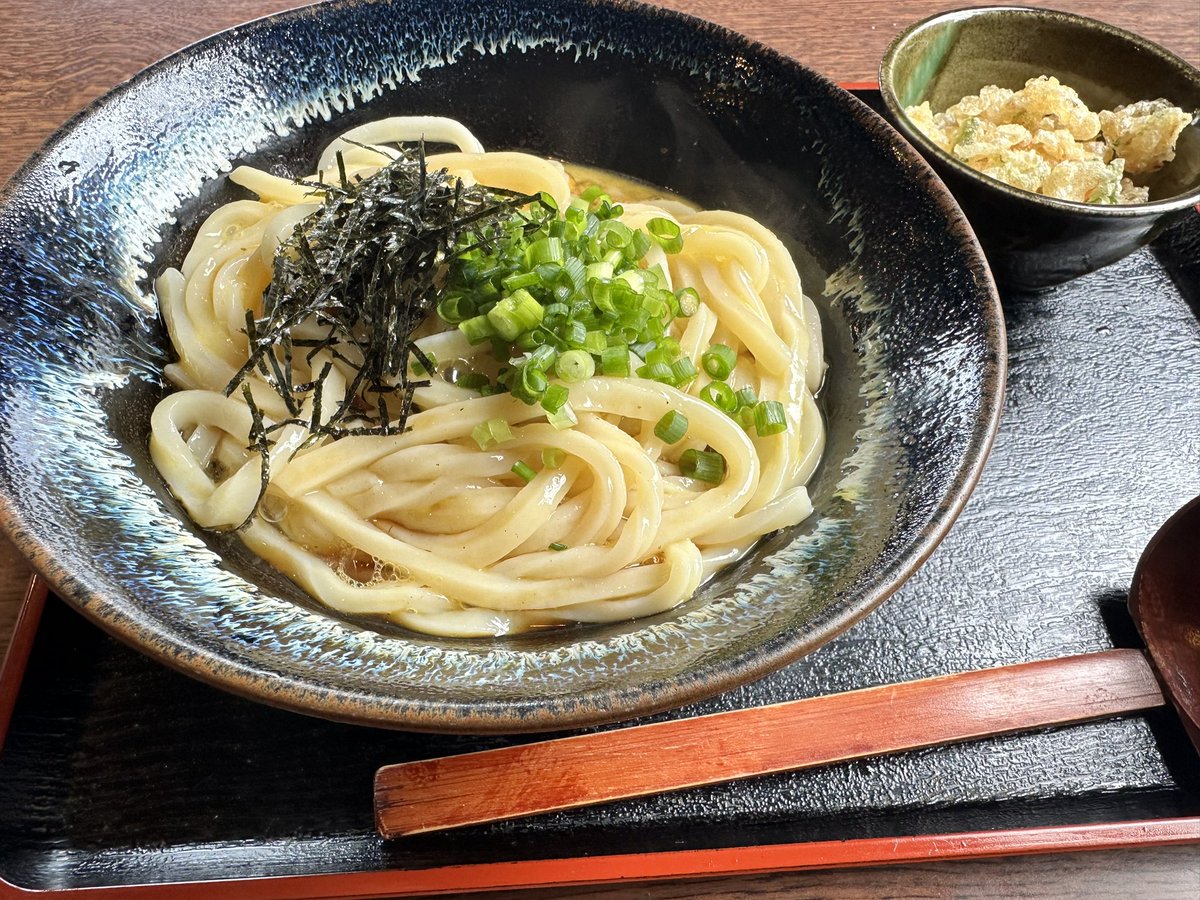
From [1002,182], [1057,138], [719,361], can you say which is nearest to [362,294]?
[719,361]

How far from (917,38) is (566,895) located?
2667mm

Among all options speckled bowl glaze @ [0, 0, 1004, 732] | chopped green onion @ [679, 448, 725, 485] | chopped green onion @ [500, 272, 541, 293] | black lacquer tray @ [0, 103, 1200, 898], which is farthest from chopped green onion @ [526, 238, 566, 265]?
black lacquer tray @ [0, 103, 1200, 898]

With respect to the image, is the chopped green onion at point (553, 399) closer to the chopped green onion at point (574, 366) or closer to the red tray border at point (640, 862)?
the chopped green onion at point (574, 366)

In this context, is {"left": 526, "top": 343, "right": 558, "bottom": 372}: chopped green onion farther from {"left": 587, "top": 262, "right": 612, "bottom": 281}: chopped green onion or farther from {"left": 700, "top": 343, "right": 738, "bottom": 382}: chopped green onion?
{"left": 700, "top": 343, "right": 738, "bottom": 382}: chopped green onion

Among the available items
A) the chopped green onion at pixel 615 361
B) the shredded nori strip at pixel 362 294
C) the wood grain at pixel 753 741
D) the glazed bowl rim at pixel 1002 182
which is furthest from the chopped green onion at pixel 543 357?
the glazed bowl rim at pixel 1002 182

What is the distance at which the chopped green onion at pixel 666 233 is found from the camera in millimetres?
2193

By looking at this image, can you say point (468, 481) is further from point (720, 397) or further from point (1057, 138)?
point (1057, 138)

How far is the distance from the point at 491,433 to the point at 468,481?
15 centimetres

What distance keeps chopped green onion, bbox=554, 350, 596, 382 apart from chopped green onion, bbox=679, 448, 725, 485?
0.34 m

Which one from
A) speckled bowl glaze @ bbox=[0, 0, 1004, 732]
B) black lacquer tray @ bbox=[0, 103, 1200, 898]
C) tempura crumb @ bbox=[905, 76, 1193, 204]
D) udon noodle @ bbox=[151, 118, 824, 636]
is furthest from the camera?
tempura crumb @ bbox=[905, 76, 1193, 204]

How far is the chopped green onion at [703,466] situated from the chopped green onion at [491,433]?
45 centimetres

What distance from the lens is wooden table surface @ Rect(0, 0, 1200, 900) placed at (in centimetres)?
164

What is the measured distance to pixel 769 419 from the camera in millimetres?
1972

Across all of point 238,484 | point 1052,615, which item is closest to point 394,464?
point 238,484
